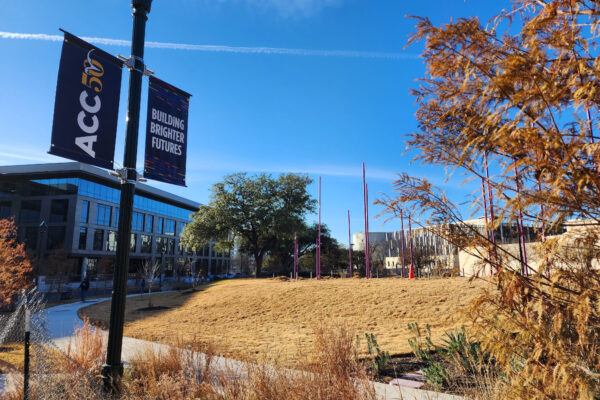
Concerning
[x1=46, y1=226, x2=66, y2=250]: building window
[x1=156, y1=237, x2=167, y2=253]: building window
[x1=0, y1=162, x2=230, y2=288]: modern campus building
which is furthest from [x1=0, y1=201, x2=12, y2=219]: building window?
[x1=156, y1=237, x2=167, y2=253]: building window

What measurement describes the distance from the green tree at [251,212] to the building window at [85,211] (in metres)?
Answer: 20.9

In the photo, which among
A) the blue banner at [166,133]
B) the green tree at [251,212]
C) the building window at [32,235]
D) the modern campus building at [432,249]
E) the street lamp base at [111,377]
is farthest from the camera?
the building window at [32,235]

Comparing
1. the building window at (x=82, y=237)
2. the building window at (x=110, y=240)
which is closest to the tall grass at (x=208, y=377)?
the building window at (x=82, y=237)

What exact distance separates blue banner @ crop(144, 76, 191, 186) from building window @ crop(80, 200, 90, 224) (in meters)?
53.0

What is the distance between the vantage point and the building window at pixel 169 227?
241 feet

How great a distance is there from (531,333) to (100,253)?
6114 centimetres

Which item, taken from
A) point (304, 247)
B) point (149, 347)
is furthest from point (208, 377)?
point (304, 247)

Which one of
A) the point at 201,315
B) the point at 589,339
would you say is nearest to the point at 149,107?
the point at 589,339

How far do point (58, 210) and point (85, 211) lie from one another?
3205mm

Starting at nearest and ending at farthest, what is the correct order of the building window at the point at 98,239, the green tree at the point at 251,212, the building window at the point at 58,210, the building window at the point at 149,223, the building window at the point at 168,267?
1. the green tree at the point at 251,212
2. the building window at the point at 58,210
3. the building window at the point at 98,239
4. the building window at the point at 149,223
5. the building window at the point at 168,267

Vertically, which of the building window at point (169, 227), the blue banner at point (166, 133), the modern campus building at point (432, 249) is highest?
the building window at point (169, 227)

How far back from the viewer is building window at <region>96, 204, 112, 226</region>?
2200 inches

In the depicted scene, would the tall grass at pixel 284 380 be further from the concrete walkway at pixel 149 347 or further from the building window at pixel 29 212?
the building window at pixel 29 212

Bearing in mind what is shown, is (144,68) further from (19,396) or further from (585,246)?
(585,246)
